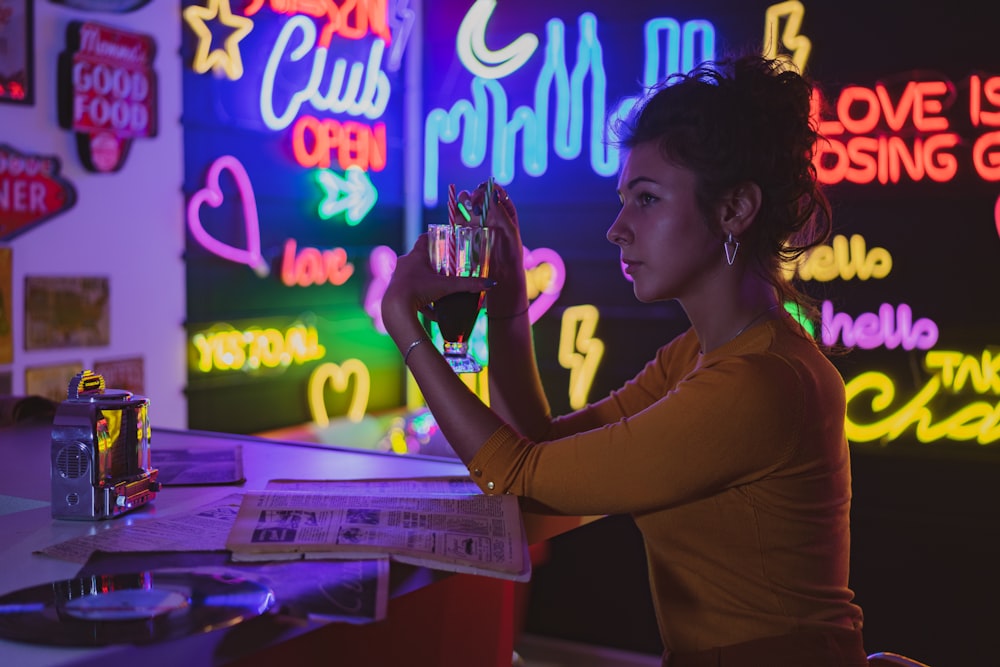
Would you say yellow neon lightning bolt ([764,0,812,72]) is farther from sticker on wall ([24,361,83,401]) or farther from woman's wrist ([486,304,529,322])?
sticker on wall ([24,361,83,401])

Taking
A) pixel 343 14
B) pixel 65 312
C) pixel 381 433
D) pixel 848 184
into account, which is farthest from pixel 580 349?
pixel 65 312

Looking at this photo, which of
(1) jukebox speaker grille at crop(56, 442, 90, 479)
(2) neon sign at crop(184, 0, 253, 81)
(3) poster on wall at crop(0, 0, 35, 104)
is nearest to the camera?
(1) jukebox speaker grille at crop(56, 442, 90, 479)

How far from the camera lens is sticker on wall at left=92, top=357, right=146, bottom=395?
3230 millimetres

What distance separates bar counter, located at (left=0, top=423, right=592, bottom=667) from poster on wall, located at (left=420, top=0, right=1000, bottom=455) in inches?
94.9

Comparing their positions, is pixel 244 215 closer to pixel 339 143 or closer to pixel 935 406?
pixel 339 143

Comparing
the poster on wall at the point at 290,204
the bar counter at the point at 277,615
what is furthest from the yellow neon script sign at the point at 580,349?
the bar counter at the point at 277,615

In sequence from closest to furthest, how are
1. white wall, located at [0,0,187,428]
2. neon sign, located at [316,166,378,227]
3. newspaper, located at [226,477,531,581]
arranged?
newspaper, located at [226,477,531,581] → white wall, located at [0,0,187,428] → neon sign, located at [316,166,378,227]

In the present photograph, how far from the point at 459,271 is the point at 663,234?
32 centimetres

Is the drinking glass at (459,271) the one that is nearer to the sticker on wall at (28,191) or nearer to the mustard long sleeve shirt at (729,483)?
the mustard long sleeve shirt at (729,483)

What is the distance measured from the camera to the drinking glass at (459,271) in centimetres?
155

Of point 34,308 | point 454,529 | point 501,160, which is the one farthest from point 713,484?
point 501,160

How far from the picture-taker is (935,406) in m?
3.74

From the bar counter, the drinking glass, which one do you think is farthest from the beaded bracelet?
the bar counter

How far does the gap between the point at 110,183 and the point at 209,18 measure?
740 millimetres
